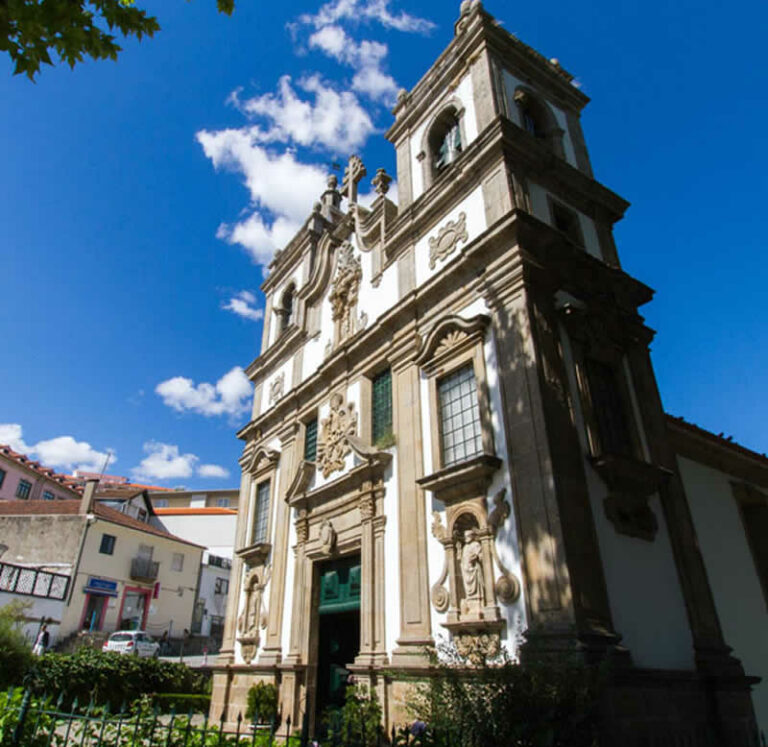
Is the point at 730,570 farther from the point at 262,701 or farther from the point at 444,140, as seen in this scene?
the point at 444,140

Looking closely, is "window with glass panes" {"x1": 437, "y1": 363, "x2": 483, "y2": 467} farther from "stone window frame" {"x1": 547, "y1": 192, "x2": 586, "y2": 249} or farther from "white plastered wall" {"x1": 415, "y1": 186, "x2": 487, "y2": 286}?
"stone window frame" {"x1": 547, "y1": 192, "x2": 586, "y2": 249}

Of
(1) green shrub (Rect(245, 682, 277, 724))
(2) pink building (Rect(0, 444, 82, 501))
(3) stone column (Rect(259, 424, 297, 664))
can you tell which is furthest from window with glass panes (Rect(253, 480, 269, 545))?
(2) pink building (Rect(0, 444, 82, 501))

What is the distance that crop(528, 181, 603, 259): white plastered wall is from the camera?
11.0 m

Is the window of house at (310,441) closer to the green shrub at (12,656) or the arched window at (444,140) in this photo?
the arched window at (444,140)

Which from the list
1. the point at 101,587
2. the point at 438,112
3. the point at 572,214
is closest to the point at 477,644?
the point at 572,214

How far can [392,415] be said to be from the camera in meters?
11.7

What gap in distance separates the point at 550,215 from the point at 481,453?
17.8ft

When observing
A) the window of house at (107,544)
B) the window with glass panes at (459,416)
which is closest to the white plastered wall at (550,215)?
the window with glass panes at (459,416)

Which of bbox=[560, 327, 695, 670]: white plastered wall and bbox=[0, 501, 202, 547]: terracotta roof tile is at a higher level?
bbox=[0, 501, 202, 547]: terracotta roof tile

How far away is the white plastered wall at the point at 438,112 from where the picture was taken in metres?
12.3

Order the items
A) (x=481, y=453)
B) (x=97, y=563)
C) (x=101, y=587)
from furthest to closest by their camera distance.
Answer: (x=97, y=563)
(x=101, y=587)
(x=481, y=453)

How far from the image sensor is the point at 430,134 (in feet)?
45.1

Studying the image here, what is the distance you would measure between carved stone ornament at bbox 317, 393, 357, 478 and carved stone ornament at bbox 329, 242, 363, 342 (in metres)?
1.91

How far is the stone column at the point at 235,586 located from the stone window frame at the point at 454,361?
8466 millimetres
